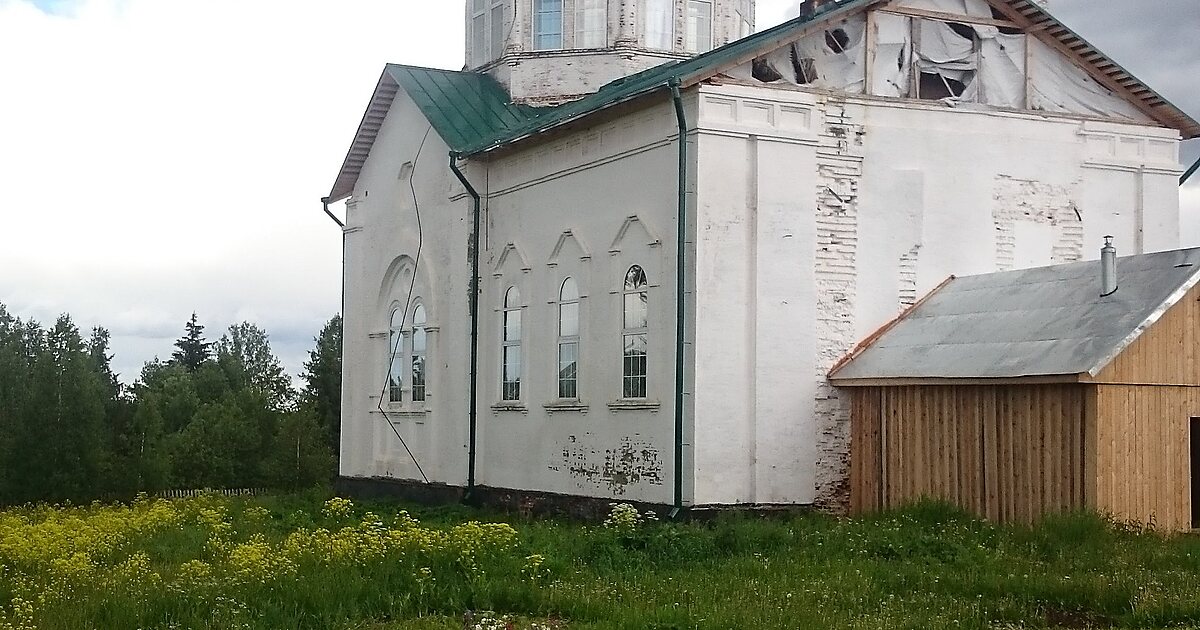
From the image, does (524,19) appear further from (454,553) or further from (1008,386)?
(454,553)

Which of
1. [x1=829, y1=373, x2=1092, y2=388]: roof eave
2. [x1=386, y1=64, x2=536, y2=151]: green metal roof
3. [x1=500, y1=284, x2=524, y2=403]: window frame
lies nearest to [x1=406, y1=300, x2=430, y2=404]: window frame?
[x1=500, y1=284, x2=524, y2=403]: window frame

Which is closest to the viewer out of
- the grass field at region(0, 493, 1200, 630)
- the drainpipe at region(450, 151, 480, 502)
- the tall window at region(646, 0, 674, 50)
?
the grass field at region(0, 493, 1200, 630)

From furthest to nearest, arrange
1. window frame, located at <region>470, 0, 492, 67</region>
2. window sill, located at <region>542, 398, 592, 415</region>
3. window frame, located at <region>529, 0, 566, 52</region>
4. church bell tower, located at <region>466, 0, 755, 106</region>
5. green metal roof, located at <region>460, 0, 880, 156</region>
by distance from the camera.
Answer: window frame, located at <region>470, 0, 492, 67</region>
window frame, located at <region>529, 0, 566, 52</region>
church bell tower, located at <region>466, 0, 755, 106</region>
window sill, located at <region>542, 398, 592, 415</region>
green metal roof, located at <region>460, 0, 880, 156</region>

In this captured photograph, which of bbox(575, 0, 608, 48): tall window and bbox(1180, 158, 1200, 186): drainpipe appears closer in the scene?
bbox(1180, 158, 1200, 186): drainpipe

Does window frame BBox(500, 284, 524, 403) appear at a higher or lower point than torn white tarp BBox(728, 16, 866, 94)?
lower

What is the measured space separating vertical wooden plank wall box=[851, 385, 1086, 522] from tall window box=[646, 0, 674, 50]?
10.3 m

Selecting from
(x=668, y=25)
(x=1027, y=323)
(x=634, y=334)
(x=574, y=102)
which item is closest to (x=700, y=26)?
(x=668, y=25)

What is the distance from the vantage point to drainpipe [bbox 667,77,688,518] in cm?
1884

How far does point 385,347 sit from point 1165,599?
65.0 feet

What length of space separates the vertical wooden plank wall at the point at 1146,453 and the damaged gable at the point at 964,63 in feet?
19.6

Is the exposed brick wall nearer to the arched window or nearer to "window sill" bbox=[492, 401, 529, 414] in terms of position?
"window sill" bbox=[492, 401, 529, 414]

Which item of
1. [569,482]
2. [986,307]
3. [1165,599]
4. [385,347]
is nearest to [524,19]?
[385,347]

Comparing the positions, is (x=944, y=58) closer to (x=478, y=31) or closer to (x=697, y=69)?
(x=697, y=69)

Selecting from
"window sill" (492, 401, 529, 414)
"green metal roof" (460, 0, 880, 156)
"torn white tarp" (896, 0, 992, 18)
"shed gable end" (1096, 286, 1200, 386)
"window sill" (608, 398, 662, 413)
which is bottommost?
"window sill" (492, 401, 529, 414)
